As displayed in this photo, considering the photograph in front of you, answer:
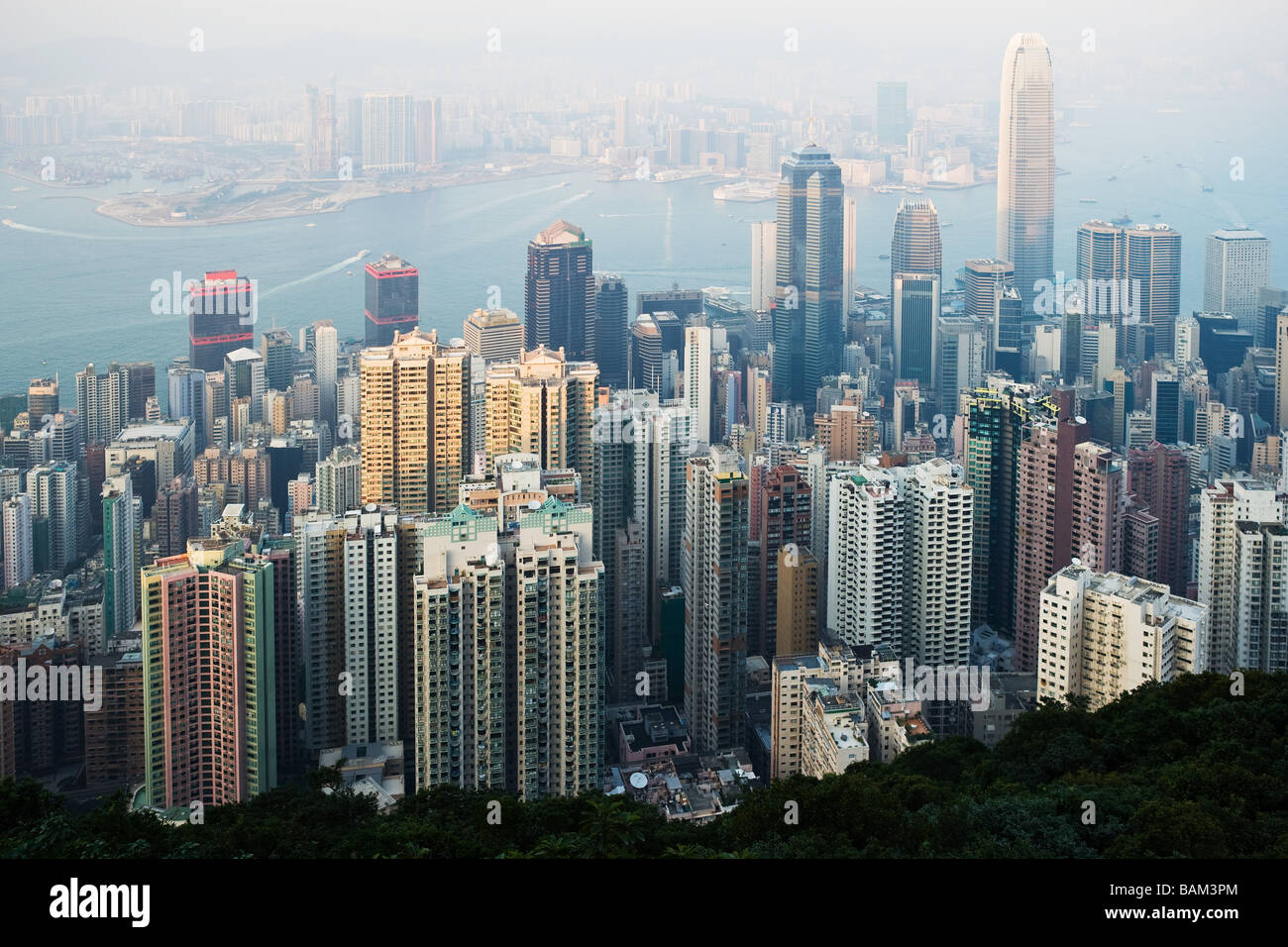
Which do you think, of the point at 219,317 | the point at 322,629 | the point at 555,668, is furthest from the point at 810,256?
the point at 555,668

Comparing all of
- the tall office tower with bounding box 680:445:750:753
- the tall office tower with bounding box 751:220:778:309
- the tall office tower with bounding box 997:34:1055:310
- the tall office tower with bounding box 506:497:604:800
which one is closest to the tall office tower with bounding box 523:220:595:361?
the tall office tower with bounding box 751:220:778:309

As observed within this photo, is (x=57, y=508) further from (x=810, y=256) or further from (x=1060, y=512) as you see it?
(x=810, y=256)

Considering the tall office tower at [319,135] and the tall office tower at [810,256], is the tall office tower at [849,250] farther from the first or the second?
the tall office tower at [319,135]

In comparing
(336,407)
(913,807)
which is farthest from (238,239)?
(913,807)
